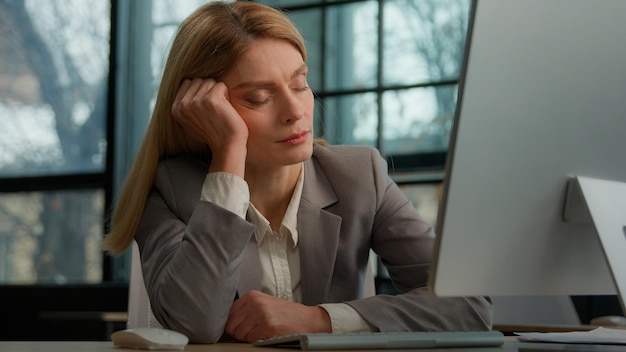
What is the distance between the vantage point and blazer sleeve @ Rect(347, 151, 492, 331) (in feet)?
4.70

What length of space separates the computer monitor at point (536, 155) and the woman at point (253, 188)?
52 cm

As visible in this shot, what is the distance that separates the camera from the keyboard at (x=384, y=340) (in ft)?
3.50

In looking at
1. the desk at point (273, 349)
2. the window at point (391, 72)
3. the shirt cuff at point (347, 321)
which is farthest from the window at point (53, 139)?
the desk at point (273, 349)

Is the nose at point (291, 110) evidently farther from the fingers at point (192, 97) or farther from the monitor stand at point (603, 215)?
the monitor stand at point (603, 215)

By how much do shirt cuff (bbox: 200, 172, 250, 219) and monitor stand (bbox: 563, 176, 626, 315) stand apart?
0.70 metres

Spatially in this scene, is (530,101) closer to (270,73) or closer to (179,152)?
(270,73)

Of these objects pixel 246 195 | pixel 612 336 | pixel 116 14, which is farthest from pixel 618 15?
pixel 116 14

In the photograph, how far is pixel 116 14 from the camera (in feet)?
12.8

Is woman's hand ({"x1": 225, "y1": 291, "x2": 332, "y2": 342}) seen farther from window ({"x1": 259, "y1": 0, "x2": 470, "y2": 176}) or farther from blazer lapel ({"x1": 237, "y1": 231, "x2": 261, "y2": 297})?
window ({"x1": 259, "y1": 0, "x2": 470, "y2": 176})

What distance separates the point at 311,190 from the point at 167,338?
2.38 ft

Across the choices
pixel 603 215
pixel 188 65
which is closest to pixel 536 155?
pixel 603 215

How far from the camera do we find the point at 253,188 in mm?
1803

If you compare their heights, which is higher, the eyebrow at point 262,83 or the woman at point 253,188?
the eyebrow at point 262,83

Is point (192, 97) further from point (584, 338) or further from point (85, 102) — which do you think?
point (85, 102)
